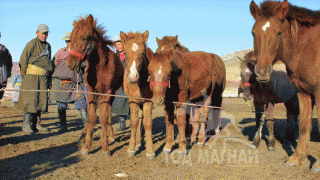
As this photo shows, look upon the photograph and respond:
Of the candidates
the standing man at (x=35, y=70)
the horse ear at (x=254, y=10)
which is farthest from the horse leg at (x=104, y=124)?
the horse ear at (x=254, y=10)

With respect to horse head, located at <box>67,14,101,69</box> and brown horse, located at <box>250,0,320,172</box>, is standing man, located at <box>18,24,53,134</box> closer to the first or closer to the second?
horse head, located at <box>67,14,101,69</box>

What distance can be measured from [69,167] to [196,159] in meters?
2.39

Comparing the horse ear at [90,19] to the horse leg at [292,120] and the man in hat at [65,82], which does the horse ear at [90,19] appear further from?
the horse leg at [292,120]

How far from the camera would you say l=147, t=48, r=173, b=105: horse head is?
4.15 metres

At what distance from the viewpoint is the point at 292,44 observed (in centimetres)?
393

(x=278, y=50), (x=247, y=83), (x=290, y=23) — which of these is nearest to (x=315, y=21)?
(x=290, y=23)

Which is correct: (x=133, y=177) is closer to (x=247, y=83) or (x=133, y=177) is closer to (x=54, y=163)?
(x=54, y=163)

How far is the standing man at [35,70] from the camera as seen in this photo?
20.8 feet

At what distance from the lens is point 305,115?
4258 mm

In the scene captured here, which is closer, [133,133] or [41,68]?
[133,133]

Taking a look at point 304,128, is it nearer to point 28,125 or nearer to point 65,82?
point 65,82

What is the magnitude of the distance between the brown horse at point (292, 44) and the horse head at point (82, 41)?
3.05 m

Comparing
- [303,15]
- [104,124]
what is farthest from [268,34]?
[104,124]

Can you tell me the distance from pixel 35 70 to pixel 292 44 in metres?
6.21
